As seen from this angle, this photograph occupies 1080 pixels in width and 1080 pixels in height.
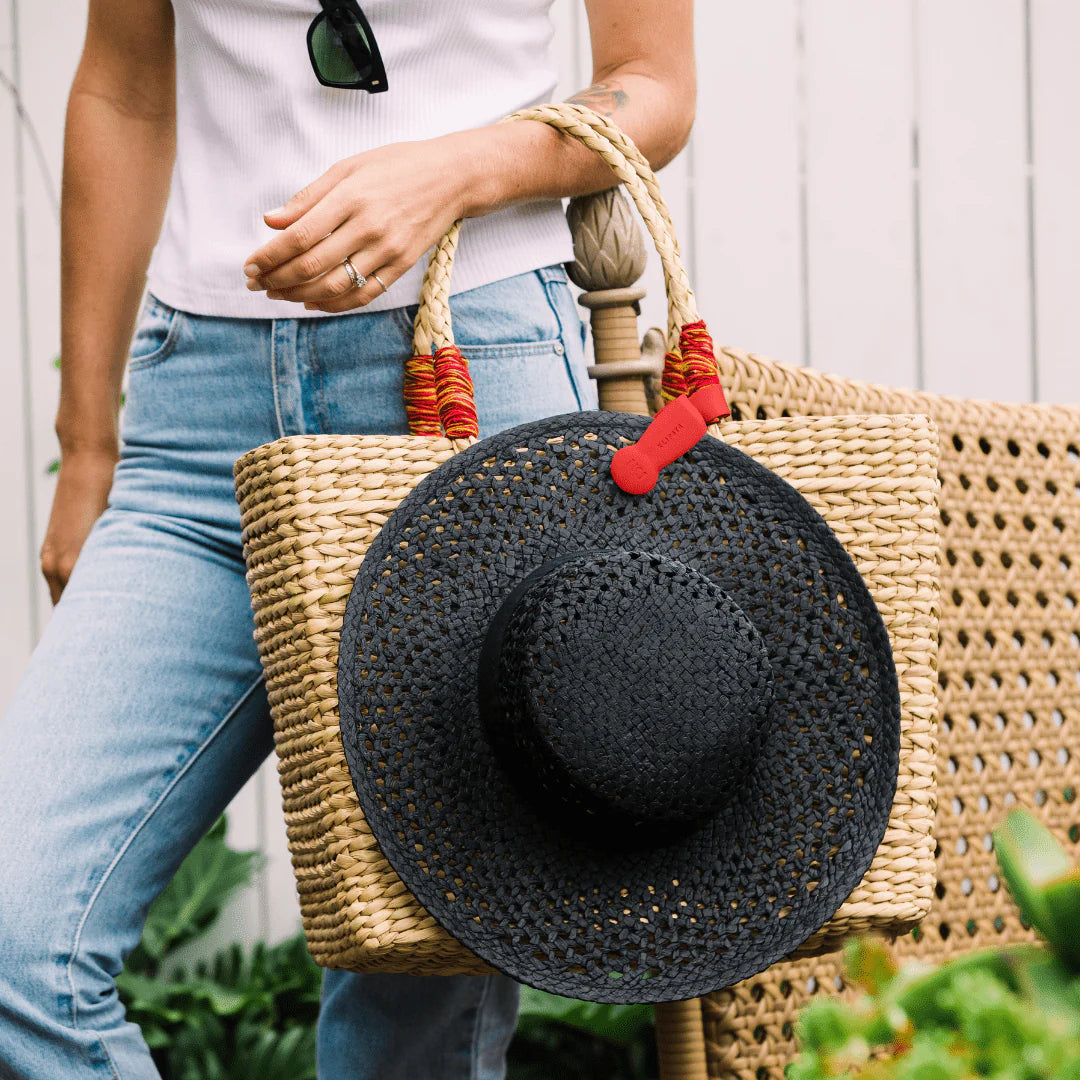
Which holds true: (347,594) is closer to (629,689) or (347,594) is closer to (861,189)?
(629,689)

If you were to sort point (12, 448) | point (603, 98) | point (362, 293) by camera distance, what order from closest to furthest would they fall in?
1. point (362, 293)
2. point (603, 98)
3. point (12, 448)

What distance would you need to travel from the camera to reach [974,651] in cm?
102

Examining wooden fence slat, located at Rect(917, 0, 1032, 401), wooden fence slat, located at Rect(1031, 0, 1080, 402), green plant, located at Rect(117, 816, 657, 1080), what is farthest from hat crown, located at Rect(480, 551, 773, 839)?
wooden fence slat, located at Rect(1031, 0, 1080, 402)

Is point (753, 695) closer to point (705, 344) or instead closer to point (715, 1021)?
point (705, 344)

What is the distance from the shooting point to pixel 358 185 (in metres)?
0.62

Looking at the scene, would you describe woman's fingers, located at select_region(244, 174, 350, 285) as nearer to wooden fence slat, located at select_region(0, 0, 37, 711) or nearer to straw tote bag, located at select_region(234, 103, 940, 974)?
straw tote bag, located at select_region(234, 103, 940, 974)

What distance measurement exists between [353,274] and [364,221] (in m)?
0.03

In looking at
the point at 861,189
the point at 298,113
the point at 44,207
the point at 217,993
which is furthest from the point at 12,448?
the point at 861,189

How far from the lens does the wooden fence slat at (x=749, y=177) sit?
1.70m

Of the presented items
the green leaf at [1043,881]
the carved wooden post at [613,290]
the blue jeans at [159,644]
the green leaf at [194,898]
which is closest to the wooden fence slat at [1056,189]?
the carved wooden post at [613,290]

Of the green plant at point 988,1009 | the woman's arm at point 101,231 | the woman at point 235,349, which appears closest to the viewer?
the green plant at point 988,1009

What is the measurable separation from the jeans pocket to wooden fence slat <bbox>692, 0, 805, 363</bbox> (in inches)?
42.9

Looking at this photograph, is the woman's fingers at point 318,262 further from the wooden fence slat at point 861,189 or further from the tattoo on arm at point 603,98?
the wooden fence slat at point 861,189

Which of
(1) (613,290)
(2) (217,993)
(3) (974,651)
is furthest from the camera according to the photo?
(2) (217,993)
